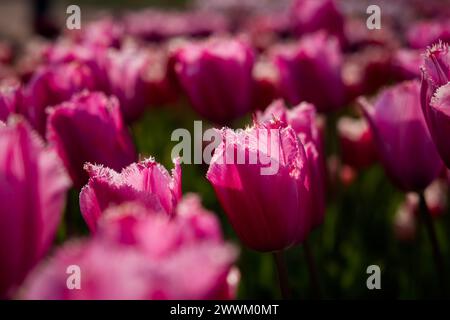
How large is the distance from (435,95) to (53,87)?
30.1 inches

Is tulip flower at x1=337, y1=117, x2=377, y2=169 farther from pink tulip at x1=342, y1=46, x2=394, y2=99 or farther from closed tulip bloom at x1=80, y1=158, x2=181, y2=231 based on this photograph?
closed tulip bloom at x1=80, y1=158, x2=181, y2=231

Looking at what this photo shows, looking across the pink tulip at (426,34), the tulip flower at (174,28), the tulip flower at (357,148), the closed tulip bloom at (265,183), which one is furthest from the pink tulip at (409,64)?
the tulip flower at (174,28)

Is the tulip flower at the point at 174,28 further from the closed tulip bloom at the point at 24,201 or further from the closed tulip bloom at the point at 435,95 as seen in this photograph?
the closed tulip bloom at the point at 24,201

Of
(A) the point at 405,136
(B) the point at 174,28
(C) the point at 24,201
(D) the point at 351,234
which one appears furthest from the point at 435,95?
(B) the point at 174,28

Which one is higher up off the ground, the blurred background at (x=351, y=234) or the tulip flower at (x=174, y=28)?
the tulip flower at (x=174, y=28)

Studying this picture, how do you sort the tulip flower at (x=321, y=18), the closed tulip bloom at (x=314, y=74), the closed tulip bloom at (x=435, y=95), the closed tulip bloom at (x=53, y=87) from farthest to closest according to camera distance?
the tulip flower at (x=321, y=18) → the closed tulip bloom at (x=314, y=74) → the closed tulip bloom at (x=53, y=87) → the closed tulip bloom at (x=435, y=95)

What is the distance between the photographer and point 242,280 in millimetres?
1551

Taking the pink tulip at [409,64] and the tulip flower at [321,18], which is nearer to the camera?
the pink tulip at [409,64]

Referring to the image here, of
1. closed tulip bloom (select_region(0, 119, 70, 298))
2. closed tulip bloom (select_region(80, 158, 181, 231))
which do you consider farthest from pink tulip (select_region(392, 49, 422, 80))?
closed tulip bloom (select_region(0, 119, 70, 298))

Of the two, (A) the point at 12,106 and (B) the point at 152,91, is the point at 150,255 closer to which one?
(A) the point at 12,106

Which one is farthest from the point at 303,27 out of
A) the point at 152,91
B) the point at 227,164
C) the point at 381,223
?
the point at 227,164

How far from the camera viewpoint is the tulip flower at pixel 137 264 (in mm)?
415

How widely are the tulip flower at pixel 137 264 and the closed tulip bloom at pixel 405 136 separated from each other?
77 cm

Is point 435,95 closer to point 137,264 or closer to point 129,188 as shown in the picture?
point 129,188
